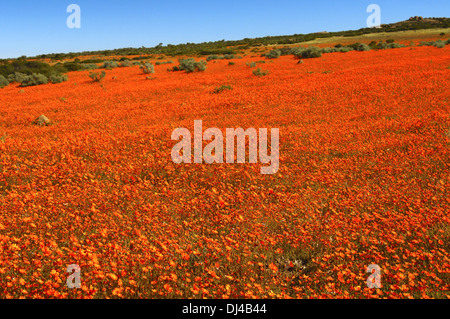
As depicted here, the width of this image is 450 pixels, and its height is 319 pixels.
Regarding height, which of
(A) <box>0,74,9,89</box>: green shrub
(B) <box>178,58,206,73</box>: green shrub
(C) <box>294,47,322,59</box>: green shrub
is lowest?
(A) <box>0,74,9,89</box>: green shrub

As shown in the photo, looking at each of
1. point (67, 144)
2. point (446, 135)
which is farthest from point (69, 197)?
point (446, 135)

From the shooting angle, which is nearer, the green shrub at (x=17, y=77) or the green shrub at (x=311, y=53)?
the green shrub at (x=17, y=77)

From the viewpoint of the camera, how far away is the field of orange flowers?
14.5 ft

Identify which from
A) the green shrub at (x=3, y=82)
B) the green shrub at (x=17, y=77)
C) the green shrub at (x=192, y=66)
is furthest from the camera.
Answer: the green shrub at (x=192, y=66)

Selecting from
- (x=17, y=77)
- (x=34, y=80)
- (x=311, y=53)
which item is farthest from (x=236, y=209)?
(x=311, y=53)

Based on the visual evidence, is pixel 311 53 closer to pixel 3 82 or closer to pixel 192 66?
pixel 192 66

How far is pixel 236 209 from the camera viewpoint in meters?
6.57

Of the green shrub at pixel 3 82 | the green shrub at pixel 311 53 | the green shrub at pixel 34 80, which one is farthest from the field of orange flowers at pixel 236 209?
the green shrub at pixel 311 53

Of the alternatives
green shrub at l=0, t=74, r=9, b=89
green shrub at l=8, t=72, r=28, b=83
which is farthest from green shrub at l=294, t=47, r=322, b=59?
green shrub at l=0, t=74, r=9, b=89

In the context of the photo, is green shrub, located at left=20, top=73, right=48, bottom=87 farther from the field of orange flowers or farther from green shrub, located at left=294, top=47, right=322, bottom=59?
green shrub, located at left=294, top=47, right=322, bottom=59

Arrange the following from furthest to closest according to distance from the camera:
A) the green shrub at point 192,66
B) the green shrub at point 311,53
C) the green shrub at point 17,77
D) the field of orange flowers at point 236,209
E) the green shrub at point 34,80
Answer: the green shrub at point 311,53, the green shrub at point 192,66, the green shrub at point 17,77, the green shrub at point 34,80, the field of orange flowers at point 236,209

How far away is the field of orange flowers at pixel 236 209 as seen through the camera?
442cm

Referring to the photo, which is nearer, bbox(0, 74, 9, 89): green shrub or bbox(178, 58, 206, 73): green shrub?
bbox(0, 74, 9, 89): green shrub

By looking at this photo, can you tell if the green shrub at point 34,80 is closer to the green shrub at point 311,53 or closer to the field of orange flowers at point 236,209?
the field of orange flowers at point 236,209
